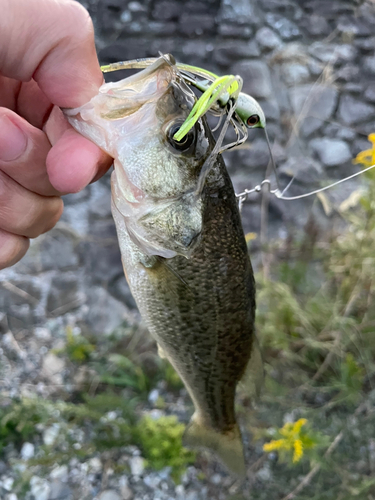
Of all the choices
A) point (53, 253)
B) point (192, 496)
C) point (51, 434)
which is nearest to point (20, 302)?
point (53, 253)

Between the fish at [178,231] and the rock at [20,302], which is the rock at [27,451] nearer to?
the rock at [20,302]

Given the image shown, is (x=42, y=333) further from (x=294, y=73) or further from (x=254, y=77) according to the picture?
(x=294, y=73)

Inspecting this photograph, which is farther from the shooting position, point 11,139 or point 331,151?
point 331,151

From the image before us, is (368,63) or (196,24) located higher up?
(196,24)

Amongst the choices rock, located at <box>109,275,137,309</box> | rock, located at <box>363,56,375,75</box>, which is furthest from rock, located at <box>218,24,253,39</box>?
rock, located at <box>109,275,137,309</box>

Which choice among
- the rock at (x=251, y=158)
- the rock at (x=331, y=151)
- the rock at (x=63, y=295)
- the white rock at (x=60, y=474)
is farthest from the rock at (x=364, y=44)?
the white rock at (x=60, y=474)

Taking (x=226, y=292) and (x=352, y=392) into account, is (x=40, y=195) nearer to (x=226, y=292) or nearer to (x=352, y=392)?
(x=226, y=292)

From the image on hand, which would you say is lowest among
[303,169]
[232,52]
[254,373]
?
[303,169]

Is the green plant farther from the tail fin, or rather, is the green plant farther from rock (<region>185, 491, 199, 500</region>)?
the tail fin
